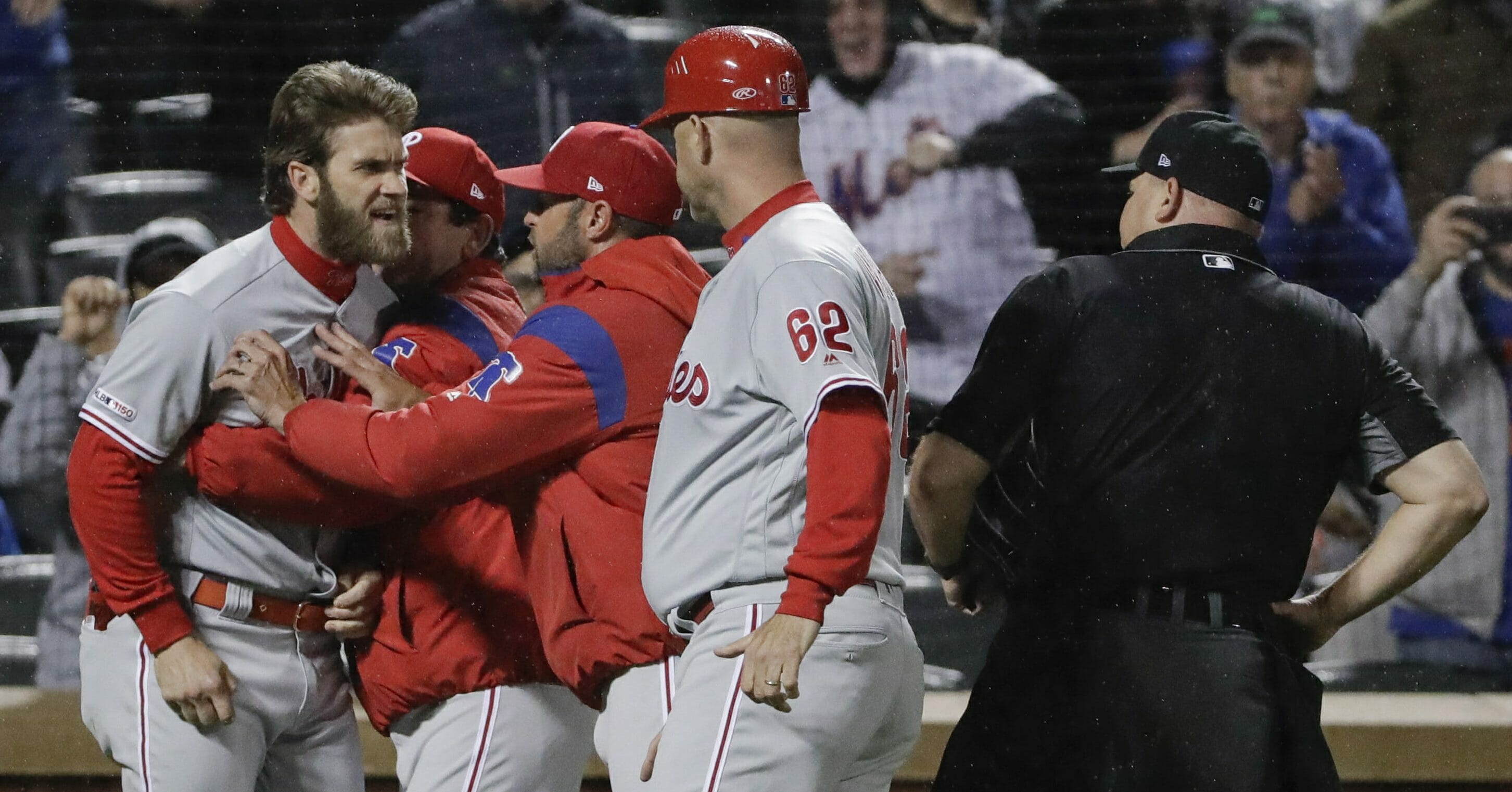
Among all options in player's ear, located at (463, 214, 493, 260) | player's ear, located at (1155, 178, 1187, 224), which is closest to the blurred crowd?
player's ear, located at (463, 214, 493, 260)

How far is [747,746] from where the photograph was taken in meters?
2.02

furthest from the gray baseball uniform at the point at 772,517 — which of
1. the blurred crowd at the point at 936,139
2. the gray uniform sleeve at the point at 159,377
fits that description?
the blurred crowd at the point at 936,139

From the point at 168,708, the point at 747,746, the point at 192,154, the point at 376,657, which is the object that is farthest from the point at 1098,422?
the point at 192,154

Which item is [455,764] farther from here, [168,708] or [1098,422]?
[1098,422]

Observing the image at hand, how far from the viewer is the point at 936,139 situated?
A: 482cm

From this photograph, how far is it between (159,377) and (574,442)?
62 centimetres

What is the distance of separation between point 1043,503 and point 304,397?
1177mm

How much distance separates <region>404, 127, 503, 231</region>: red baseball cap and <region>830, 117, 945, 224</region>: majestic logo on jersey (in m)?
2.14

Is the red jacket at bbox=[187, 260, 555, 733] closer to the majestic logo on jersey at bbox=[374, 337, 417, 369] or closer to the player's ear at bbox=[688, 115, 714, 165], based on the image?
the majestic logo on jersey at bbox=[374, 337, 417, 369]

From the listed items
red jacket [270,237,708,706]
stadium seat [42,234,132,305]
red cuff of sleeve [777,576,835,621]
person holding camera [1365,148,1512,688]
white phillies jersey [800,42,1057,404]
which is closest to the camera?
red cuff of sleeve [777,576,835,621]

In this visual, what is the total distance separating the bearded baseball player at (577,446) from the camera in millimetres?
2320

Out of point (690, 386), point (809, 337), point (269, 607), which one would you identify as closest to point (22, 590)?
point (269, 607)

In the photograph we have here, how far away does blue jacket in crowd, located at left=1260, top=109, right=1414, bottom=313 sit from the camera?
4641 mm

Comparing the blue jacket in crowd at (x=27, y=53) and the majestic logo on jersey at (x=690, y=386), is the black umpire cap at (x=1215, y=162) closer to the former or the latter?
the majestic logo on jersey at (x=690, y=386)
